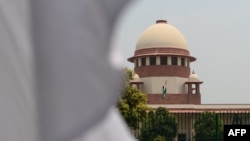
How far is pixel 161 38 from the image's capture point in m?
32.4

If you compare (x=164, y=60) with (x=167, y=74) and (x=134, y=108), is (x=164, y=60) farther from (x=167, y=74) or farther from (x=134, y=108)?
(x=134, y=108)

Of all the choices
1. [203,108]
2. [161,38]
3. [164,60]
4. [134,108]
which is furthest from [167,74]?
[134,108]

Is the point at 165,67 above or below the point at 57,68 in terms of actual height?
above

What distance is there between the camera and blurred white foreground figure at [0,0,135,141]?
1.20 ft

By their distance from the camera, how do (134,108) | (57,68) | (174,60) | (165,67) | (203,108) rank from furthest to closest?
1. (174,60)
2. (165,67)
3. (203,108)
4. (134,108)
5. (57,68)

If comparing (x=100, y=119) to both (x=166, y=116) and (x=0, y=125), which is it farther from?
(x=166, y=116)

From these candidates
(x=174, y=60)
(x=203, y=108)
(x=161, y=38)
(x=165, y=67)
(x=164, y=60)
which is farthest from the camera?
(x=161, y=38)

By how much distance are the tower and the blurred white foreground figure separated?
28.7 metres

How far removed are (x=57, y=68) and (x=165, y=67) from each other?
30.6m

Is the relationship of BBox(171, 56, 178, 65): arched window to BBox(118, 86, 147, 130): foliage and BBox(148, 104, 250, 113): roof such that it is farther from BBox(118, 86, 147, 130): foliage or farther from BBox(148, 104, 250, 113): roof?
BBox(118, 86, 147, 130): foliage

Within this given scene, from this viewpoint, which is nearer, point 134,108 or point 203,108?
point 134,108

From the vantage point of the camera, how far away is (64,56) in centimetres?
38

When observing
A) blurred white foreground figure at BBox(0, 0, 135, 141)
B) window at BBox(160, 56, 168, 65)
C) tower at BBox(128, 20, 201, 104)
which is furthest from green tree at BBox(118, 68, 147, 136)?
window at BBox(160, 56, 168, 65)

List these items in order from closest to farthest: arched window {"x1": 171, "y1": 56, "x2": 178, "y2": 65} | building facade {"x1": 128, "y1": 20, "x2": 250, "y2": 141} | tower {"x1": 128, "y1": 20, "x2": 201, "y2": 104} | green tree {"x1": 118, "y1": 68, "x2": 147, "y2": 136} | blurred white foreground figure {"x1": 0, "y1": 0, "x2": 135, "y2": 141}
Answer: blurred white foreground figure {"x1": 0, "y1": 0, "x2": 135, "y2": 141}
green tree {"x1": 118, "y1": 68, "x2": 147, "y2": 136}
building facade {"x1": 128, "y1": 20, "x2": 250, "y2": 141}
tower {"x1": 128, "y1": 20, "x2": 201, "y2": 104}
arched window {"x1": 171, "y1": 56, "x2": 178, "y2": 65}
